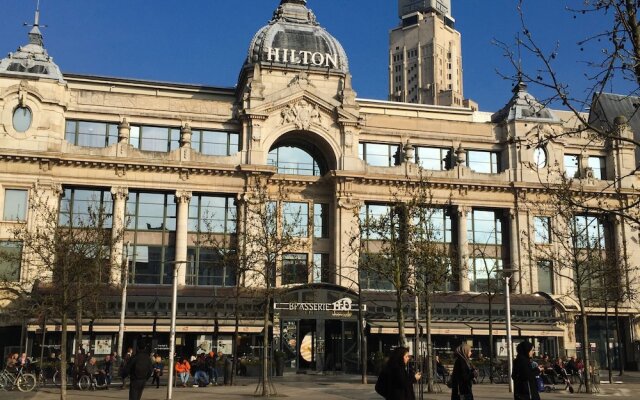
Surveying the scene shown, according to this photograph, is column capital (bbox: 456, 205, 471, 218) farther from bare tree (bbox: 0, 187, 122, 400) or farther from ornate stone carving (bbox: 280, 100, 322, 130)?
bare tree (bbox: 0, 187, 122, 400)

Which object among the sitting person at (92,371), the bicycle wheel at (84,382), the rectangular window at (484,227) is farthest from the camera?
the rectangular window at (484,227)

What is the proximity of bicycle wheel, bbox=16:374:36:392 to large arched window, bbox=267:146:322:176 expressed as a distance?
97.6ft

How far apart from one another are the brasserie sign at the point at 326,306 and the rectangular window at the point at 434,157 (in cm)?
1662

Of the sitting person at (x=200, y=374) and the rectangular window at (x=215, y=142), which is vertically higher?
the rectangular window at (x=215, y=142)

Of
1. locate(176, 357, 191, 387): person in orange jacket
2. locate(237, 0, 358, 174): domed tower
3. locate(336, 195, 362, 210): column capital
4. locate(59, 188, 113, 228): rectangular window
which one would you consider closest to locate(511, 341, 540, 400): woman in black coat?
locate(176, 357, 191, 387): person in orange jacket

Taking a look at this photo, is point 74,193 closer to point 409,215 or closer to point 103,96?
point 103,96

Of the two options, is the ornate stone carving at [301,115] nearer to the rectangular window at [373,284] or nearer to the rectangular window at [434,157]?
the rectangular window at [434,157]

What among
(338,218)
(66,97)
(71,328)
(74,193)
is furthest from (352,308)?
(66,97)

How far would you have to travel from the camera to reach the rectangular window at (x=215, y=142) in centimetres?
5806

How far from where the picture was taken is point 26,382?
33.2 m

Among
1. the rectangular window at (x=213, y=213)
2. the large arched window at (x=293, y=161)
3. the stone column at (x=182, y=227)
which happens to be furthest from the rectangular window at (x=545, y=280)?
the stone column at (x=182, y=227)

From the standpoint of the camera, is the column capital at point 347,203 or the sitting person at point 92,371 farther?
the column capital at point 347,203

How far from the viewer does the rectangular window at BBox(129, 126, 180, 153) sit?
57.2 meters

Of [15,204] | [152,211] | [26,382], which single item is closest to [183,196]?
[152,211]
